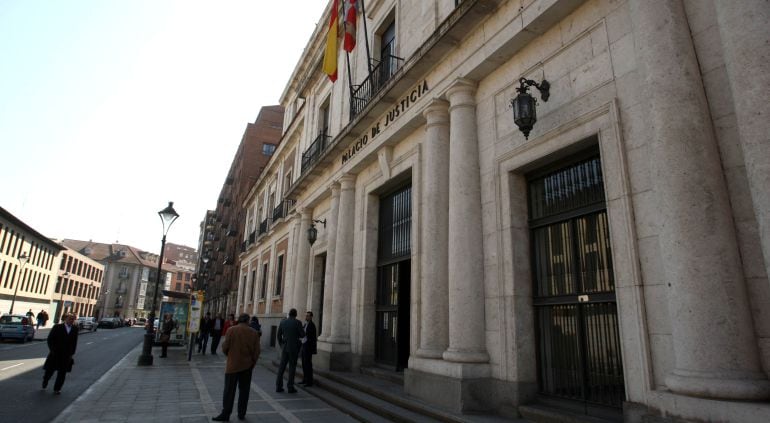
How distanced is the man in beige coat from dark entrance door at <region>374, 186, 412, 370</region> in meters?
3.85

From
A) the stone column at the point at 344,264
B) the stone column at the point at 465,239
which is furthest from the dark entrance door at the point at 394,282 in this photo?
the stone column at the point at 465,239

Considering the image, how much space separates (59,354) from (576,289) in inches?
382

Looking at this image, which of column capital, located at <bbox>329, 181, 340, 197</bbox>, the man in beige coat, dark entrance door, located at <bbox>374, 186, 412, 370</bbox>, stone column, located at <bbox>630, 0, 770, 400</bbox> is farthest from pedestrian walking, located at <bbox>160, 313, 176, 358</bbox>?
stone column, located at <bbox>630, 0, 770, 400</bbox>

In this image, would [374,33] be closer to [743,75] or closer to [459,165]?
[459,165]

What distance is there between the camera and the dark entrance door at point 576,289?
17.6 feet

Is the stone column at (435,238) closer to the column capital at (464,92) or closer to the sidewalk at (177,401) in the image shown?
the column capital at (464,92)

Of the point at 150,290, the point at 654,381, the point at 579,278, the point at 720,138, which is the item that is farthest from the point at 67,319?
the point at 150,290

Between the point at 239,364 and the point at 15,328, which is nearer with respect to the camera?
the point at 239,364

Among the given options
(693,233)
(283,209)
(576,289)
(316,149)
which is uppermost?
(316,149)

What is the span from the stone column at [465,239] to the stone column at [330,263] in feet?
19.0

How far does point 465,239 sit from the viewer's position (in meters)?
7.07

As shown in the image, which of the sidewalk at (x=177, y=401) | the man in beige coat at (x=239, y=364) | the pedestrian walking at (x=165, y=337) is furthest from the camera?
the pedestrian walking at (x=165, y=337)

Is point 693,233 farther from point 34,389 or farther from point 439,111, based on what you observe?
point 34,389

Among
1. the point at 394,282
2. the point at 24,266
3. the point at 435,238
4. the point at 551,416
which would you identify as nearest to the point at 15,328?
the point at 394,282
